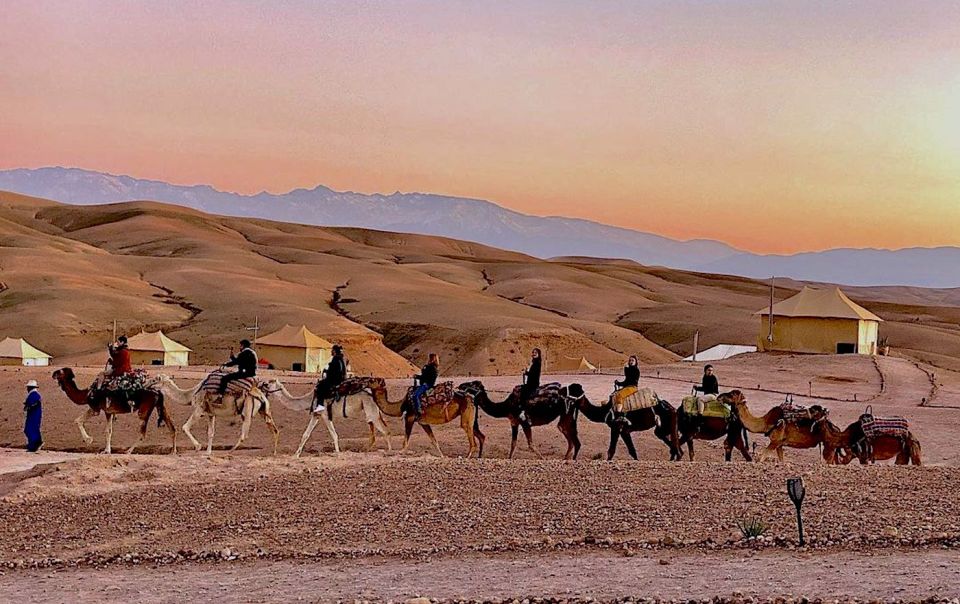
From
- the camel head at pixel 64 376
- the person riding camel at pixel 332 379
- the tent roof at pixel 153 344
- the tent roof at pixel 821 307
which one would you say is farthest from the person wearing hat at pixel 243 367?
the tent roof at pixel 821 307

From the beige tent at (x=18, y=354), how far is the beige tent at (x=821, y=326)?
1253 inches

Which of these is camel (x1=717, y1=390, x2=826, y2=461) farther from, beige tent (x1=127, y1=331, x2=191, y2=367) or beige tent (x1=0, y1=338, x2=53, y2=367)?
beige tent (x1=0, y1=338, x2=53, y2=367)

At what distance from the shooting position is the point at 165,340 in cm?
5094

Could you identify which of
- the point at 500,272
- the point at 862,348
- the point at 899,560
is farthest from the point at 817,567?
the point at 500,272

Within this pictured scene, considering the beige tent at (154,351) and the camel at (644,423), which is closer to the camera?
the camel at (644,423)

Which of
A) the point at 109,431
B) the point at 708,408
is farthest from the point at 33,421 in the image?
the point at 708,408

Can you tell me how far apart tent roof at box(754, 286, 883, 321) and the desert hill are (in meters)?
11.4

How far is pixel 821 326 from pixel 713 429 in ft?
102

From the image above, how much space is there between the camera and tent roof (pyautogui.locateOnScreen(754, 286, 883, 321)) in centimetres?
4969

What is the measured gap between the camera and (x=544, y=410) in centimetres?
2083

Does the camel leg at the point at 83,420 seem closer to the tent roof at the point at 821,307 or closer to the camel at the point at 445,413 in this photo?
the camel at the point at 445,413

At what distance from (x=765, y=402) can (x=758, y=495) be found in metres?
18.8

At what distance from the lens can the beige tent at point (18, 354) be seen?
48.7m

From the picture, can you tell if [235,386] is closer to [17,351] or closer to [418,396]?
[418,396]
